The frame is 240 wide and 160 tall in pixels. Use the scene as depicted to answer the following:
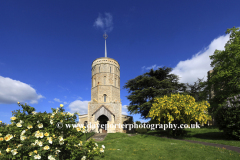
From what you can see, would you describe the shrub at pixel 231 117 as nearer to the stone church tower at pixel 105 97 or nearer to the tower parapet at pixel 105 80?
the stone church tower at pixel 105 97

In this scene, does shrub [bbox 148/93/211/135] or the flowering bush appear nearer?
the flowering bush

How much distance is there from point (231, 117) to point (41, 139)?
1648cm

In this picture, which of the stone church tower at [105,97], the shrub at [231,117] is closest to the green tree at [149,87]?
the stone church tower at [105,97]

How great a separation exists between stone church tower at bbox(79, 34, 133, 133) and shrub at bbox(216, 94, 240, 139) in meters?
18.6

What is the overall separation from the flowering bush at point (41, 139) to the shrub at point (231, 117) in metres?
14.5

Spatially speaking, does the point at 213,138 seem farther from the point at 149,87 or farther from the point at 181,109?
the point at 149,87

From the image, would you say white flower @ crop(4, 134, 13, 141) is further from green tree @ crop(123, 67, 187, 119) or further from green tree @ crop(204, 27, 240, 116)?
green tree @ crop(123, 67, 187, 119)

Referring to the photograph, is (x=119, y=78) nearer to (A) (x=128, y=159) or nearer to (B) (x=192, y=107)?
(B) (x=192, y=107)

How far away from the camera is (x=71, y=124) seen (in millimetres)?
5258

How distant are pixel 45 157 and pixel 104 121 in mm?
28193

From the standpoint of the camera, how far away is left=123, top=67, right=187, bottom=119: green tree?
27.0 metres

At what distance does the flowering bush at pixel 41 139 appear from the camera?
14.3 ft

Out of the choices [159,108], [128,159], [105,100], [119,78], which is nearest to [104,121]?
[105,100]

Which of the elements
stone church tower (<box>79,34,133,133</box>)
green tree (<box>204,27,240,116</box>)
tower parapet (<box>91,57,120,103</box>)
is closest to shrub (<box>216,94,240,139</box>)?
green tree (<box>204,27,240,116</box>)
